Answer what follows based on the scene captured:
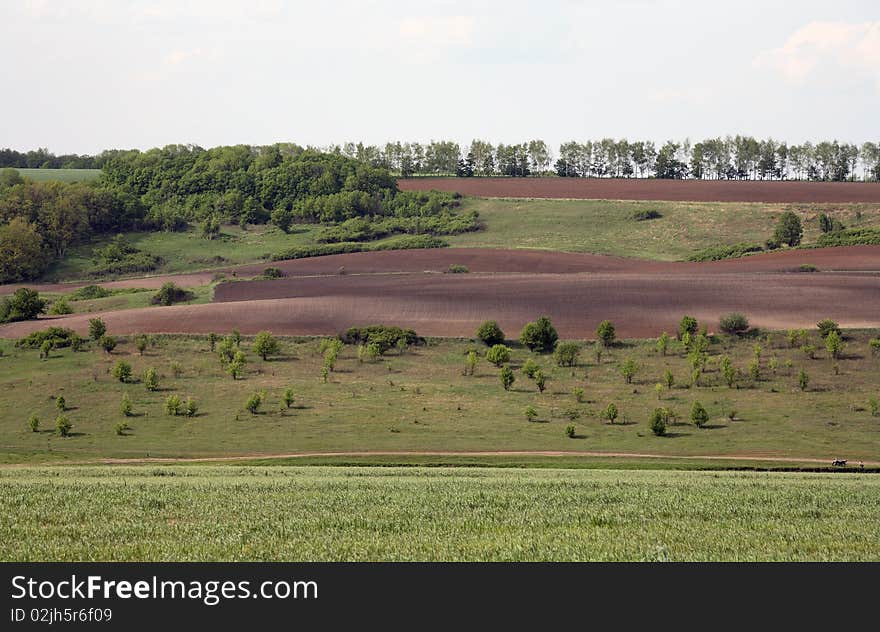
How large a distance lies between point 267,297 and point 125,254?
54783mm

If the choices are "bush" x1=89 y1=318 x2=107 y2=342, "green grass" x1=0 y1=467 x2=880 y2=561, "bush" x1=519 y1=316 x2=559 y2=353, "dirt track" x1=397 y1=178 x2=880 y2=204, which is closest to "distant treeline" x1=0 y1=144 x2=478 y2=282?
"dirt track" x1=397 y1=178 x2=880 y2=204

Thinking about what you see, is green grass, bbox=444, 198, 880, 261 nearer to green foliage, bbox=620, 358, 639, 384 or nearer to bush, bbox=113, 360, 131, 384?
green foliage, bbox=620, 358, 639, 384

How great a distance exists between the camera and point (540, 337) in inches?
3140

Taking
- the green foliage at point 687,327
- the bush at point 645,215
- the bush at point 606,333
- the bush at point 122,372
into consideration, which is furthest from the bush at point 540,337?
the bush at point 645,215

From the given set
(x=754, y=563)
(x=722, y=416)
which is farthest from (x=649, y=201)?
(x=754, y=563)

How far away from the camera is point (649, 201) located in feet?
549

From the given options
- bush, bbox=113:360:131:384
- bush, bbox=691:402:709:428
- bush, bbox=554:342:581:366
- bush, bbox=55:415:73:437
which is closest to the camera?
bush, bbox=55:415:73:437

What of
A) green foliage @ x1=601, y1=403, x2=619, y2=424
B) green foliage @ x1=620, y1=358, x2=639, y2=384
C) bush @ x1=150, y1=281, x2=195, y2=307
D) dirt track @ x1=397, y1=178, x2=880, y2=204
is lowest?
green foliage @ x1=601, y1=403, x2=619, y2=424

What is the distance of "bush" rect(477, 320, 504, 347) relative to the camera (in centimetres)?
8106

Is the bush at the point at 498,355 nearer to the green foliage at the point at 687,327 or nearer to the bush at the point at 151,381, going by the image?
the green foliage at the point at 687,327

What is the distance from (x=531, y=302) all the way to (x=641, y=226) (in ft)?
212

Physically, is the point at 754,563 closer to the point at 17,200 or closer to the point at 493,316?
the point at 493,316

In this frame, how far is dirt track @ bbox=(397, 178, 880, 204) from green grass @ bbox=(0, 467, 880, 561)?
137301 millimetres
